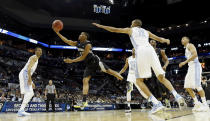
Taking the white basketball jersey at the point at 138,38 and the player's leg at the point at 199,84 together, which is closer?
the white basketball jersey at the point at 138,38

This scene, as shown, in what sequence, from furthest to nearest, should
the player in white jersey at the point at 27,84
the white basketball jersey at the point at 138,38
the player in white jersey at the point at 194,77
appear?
the player in white jersey at the point at 194,77
the player in white jersey at the point at 27,84
the white basketball jersey at the point at 138,38

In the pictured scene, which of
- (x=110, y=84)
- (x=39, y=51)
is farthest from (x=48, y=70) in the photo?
(x=39, y=51)

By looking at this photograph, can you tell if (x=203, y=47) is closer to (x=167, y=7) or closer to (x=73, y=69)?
(x=167, y=7)

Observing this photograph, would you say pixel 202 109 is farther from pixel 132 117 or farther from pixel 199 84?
pixel 132 117

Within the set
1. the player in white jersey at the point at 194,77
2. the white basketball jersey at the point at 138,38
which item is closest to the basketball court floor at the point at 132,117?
the player in white jersey at the point at 194,77

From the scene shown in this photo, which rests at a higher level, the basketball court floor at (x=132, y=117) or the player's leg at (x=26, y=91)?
the player's leg at (x=26, y=91)

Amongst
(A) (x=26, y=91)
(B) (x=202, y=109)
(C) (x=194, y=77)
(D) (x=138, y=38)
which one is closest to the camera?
(D) (x=138, y=38)

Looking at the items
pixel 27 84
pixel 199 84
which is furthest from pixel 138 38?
pixel 27 84

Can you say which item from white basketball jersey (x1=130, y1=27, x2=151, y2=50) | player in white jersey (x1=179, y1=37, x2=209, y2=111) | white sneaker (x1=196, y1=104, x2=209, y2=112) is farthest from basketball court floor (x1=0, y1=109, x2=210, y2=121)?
white basketball jersey (x1=130, y1=27, x2=151, y2=50)

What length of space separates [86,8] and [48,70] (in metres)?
9.77

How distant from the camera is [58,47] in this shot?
103 feet

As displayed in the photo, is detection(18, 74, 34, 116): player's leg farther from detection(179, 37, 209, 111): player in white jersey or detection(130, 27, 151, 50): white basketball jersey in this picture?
detection(179, 37, 209, 111): player in white jersey

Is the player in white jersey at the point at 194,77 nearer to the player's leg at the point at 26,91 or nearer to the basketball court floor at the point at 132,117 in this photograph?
the basketball court floor at the point at 132,117

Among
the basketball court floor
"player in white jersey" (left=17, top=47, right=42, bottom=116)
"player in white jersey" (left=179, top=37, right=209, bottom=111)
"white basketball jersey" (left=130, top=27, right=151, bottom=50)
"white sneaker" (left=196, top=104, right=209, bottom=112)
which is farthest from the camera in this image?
"player in white jersey" (left=179, top=37, right=209, bottom=111)
